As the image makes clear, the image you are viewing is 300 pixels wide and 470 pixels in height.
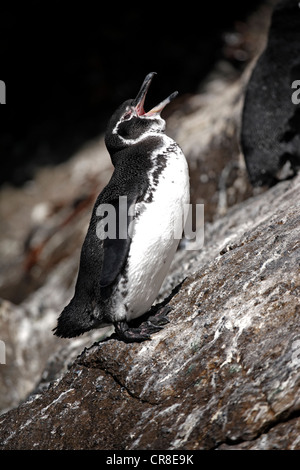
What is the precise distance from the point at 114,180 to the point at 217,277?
1.01m

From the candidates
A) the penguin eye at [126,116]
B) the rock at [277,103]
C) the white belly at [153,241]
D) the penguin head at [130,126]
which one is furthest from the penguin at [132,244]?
the rock at [277,103]

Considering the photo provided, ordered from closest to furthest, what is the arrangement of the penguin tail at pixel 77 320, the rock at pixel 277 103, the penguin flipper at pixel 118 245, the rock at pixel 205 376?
the rock at pixel 205 376
the penguin flipper at pixel 118 245
the penguin tail at pixel 77 320
the rock at pixel 277 103

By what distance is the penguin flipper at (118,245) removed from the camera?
396 cm

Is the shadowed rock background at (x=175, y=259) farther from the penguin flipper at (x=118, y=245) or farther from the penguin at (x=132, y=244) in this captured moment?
the penguin flipper at (x=118, y=245)

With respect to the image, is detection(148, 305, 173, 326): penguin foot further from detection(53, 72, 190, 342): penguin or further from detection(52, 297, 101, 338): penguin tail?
detection(52, 297, 101, 338): penguin tail

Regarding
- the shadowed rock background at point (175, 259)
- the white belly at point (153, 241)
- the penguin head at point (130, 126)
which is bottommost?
the shadowed rock background at point (175, 259)

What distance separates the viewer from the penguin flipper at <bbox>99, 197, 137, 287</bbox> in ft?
13.0

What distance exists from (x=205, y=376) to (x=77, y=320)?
1228mm

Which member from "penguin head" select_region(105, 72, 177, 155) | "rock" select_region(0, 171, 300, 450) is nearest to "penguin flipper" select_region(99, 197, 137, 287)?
"rock" select_region(0, 171, 300, 450)

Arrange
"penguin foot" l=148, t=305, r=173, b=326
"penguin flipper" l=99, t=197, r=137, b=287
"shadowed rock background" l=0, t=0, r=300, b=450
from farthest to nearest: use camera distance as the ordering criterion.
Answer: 1. "penguin foot" l=148, t=305, r=173, b=326
2. "penguin flipper" l=99, t=197, r=137, b=287
3. "shadowed rock background" l=0, t=0, r=300, b=450

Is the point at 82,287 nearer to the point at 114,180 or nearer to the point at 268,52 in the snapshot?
the point at 114,180

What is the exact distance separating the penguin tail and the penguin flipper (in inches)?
15.1

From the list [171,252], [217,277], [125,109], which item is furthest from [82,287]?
[125,109]

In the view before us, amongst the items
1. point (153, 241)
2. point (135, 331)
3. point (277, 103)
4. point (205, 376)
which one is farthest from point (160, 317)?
point (277, 103)
